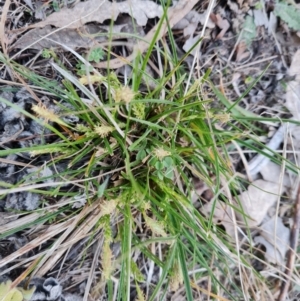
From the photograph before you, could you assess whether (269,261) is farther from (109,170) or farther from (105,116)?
(105,116)

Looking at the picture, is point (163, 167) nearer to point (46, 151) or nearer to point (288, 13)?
point (46, 151)

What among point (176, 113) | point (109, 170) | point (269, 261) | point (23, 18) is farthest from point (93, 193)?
point (269, 261)

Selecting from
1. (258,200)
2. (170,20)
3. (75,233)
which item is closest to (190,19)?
(170,20)

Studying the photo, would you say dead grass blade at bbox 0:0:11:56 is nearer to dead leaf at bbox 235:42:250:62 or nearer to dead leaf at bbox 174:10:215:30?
dead leaf at bbox 174:10:215:30

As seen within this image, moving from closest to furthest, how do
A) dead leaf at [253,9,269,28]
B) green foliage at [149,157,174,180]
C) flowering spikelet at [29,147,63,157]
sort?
1. flowering spikelet at [29,147,63,157]
2. green foliage at [149,157,174,180]
3. dead leaf at [253,9,269,28]

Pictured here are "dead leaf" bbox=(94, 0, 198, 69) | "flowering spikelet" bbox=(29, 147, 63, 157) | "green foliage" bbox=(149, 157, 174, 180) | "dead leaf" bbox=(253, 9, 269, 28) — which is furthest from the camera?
"dead leaf" bbox=(253, 9, 269, 28)

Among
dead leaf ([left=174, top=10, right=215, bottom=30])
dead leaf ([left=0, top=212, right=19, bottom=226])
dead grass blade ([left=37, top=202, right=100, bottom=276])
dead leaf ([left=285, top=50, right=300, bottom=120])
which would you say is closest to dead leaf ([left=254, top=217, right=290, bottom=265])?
dead leaf ([left=285, top=50, right=300, bottom=120])
